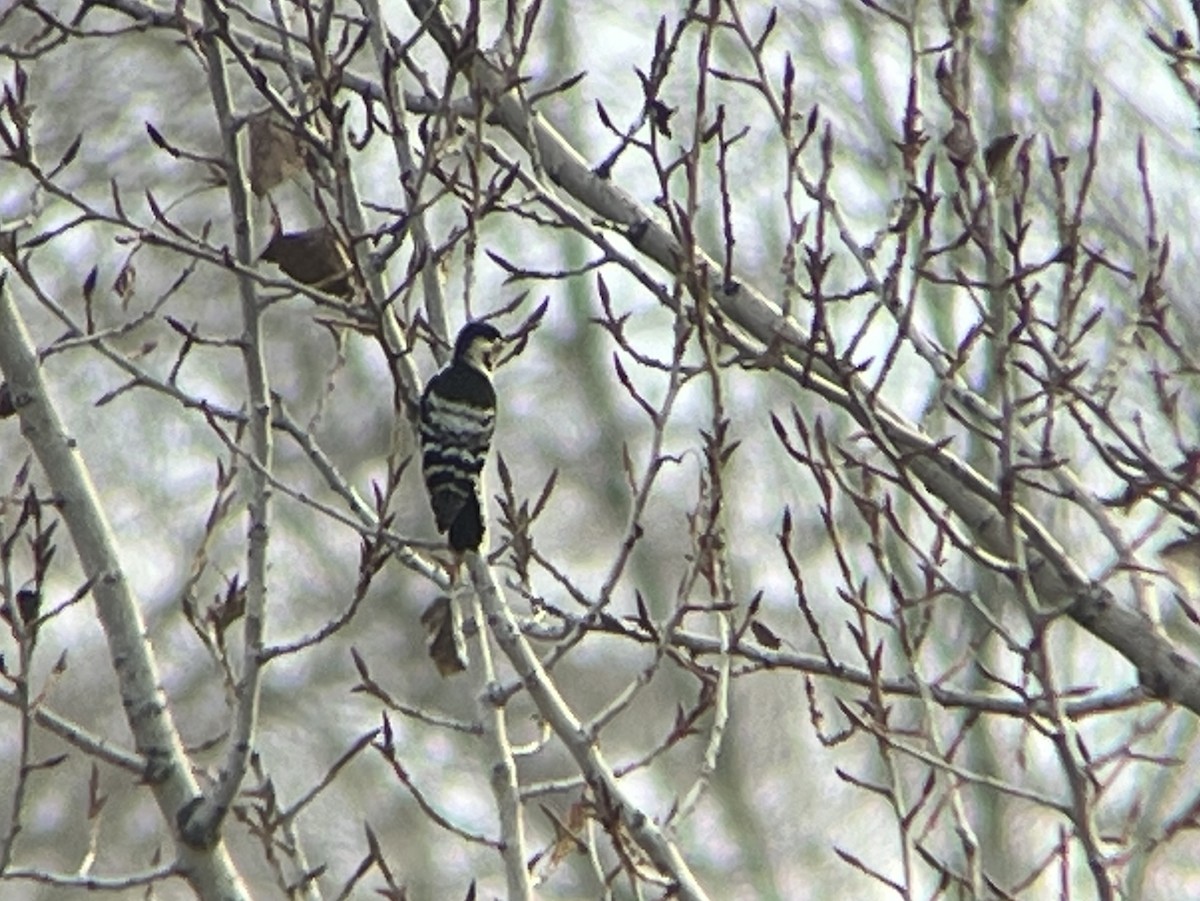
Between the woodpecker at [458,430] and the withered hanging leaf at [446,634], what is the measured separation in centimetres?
18

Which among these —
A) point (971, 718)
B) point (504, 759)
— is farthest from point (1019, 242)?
point (504, 759)

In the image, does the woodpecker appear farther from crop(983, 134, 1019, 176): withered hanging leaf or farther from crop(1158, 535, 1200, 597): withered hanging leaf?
crop(1158, 535, 1200, 597): withered hanging leaf

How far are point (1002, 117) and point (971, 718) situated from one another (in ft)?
35.7

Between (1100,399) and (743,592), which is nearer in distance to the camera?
(1100,399)

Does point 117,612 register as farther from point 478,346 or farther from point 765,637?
point 765,637

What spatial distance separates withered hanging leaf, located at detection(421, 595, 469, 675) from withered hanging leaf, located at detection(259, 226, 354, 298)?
76 cm

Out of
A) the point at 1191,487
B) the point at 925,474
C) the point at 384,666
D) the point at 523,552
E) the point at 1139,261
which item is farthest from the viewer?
the point at 384,666

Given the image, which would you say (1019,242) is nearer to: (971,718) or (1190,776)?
(971,718)

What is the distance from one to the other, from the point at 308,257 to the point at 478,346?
0.68 m

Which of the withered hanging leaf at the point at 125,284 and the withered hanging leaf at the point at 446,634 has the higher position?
the withered hanging leaf at the point at 125,284

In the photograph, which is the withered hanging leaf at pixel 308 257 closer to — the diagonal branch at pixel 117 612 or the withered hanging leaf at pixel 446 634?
the diagonal branch at pixel 117 612

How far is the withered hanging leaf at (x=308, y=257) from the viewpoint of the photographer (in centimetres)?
476

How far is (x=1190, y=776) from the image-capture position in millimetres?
15500

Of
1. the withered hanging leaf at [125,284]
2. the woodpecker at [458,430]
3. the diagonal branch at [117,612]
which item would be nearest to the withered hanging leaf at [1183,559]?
the woodpecker at [458,430]
